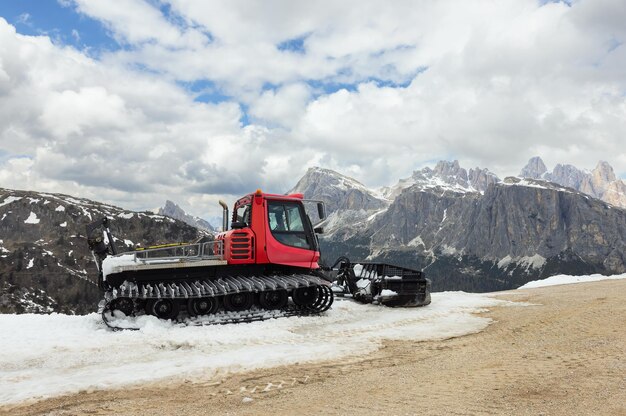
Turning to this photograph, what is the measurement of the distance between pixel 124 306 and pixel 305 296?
5.27 metres

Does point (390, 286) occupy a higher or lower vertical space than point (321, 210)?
lower

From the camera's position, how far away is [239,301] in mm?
13039

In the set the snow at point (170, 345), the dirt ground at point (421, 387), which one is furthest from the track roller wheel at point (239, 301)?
the dirt ground at point (421, 387)

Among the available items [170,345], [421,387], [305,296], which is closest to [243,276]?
[305,296]

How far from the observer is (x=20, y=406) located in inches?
257

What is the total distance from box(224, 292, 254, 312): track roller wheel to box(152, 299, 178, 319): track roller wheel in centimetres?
144

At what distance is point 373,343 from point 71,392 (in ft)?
20.1

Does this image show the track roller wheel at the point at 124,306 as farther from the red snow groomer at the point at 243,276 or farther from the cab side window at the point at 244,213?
the cab side window at the point at 244,213

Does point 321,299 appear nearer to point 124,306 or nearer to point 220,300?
point 220,300

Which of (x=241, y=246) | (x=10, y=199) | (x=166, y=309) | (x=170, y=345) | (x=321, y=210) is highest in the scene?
(x=10, y=199)

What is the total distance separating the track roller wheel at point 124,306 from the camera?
11.8m

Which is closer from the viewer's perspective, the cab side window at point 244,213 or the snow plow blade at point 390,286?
the cab side window at point 244,213

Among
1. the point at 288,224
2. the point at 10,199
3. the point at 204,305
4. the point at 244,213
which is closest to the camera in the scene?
the point at 204,305

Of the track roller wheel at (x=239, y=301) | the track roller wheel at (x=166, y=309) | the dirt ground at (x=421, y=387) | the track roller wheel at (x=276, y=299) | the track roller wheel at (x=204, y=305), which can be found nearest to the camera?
the dirt ground at (x=421, y=387)
